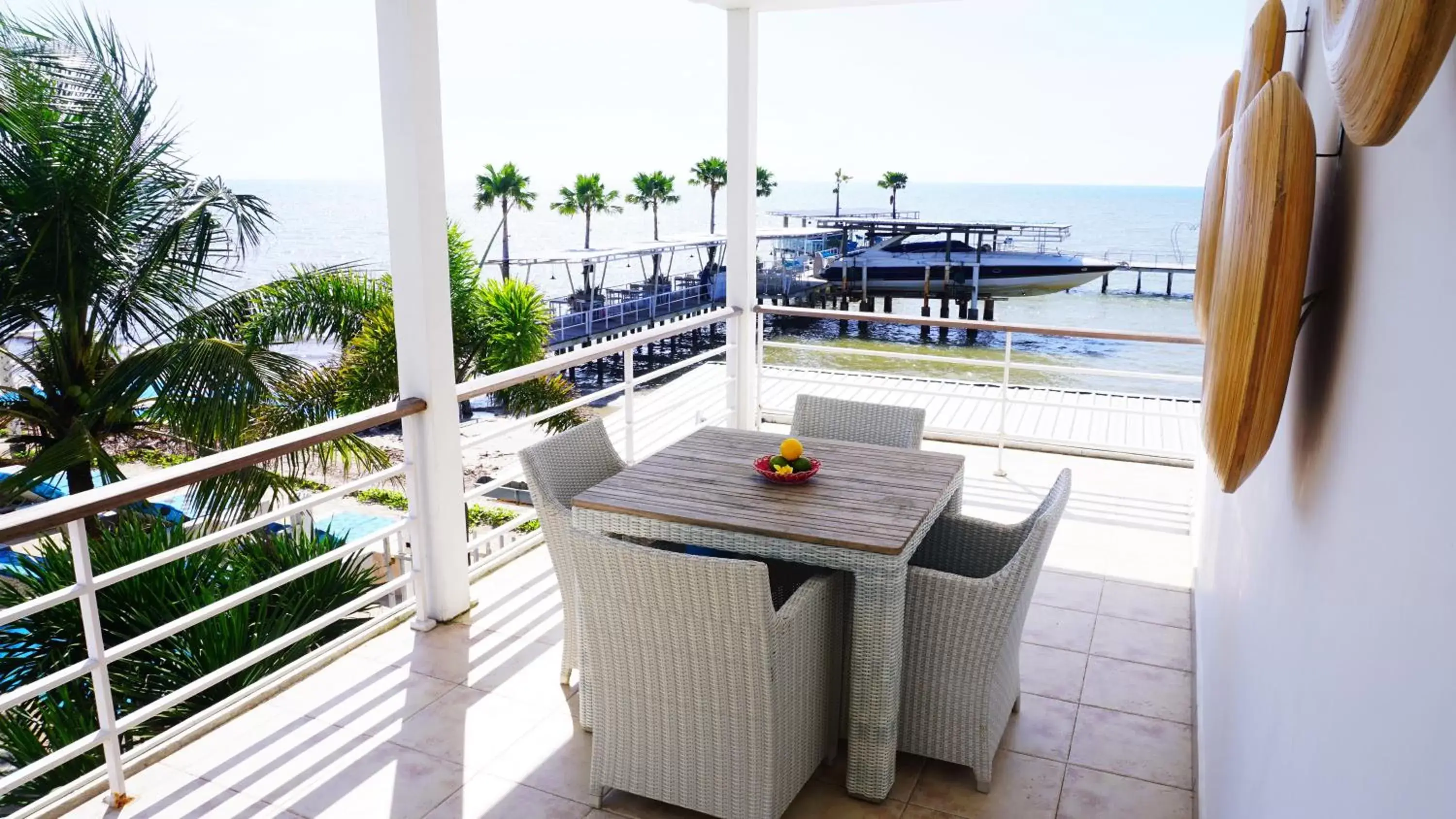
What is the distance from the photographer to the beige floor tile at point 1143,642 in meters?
3.39

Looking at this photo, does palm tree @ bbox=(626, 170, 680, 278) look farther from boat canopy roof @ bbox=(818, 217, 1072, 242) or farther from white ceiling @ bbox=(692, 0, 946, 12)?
white ceiling @ bbox=(692, 0, 946, 12)

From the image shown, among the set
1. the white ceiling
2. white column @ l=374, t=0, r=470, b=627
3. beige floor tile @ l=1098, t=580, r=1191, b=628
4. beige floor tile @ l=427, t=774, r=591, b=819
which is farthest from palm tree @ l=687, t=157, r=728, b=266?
beige floor tile @ l=427, t=774, r=591, b=819

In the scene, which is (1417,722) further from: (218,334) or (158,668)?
(218,334)

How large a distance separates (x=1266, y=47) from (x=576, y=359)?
3.10 m

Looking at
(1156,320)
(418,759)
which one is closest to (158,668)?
(418,759)

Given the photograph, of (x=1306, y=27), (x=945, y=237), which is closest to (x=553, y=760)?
(x=1306, y=27)

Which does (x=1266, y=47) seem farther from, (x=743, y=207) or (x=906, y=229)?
(x=906, y=229)

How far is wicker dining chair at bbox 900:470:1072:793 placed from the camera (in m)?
2.51

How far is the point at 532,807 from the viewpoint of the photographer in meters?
2.56

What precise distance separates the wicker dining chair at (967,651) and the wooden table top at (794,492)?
0.19 metres

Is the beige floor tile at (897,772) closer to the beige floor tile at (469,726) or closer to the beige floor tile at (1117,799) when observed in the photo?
the beige floor tile at (1117,799)

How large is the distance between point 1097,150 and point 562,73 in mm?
20365

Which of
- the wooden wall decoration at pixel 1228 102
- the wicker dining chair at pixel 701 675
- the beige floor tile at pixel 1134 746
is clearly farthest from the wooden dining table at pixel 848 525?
the wooden wall decoration at pixel 1228 102

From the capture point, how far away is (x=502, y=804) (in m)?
2.57
